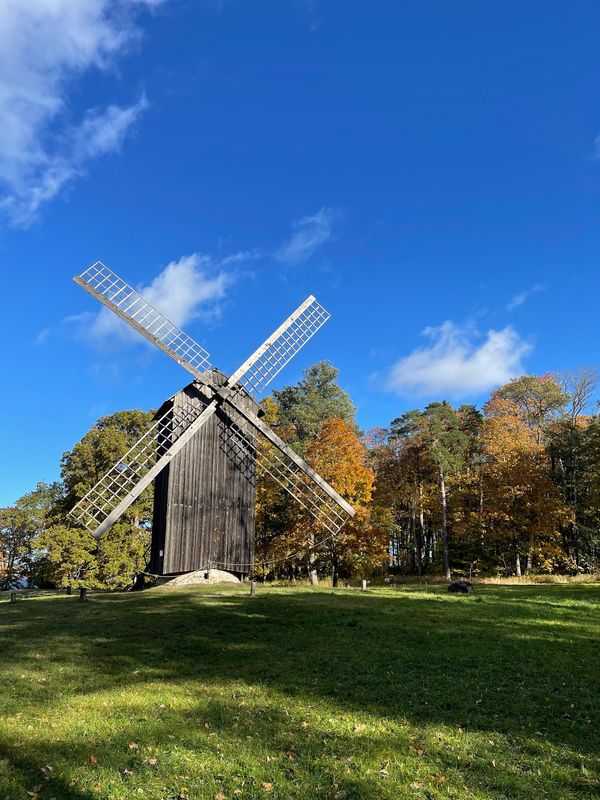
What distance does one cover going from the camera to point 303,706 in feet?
29.6

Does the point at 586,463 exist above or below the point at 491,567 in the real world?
above

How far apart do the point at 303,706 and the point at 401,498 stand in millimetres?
43037

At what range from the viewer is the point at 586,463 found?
44312mm

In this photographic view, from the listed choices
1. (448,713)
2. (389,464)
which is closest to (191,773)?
(448,713)

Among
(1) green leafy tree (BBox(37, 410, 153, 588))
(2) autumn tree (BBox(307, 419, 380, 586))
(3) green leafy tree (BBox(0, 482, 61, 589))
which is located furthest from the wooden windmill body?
(3) green leafy tree (BBox(0, 482, 61, 589))

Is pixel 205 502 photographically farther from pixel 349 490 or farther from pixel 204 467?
pixel 349 490

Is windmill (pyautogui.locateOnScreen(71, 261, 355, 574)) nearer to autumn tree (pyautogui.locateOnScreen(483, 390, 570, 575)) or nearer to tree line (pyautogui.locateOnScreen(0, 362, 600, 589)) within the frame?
tree line (pyautogui.locateOnScreen(0, 362, 600, 589))

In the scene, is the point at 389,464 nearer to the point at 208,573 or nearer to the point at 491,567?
the point at 491,567

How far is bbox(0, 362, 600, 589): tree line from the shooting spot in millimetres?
37406

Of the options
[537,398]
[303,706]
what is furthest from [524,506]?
[303,706]

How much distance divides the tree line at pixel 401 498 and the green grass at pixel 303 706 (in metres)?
18.2

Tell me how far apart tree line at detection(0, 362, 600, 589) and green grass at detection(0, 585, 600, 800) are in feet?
59.6

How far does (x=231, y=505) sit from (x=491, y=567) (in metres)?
31.4

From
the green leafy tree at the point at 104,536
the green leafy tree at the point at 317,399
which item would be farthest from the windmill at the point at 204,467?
the green leafy tree at the point at 317,399
